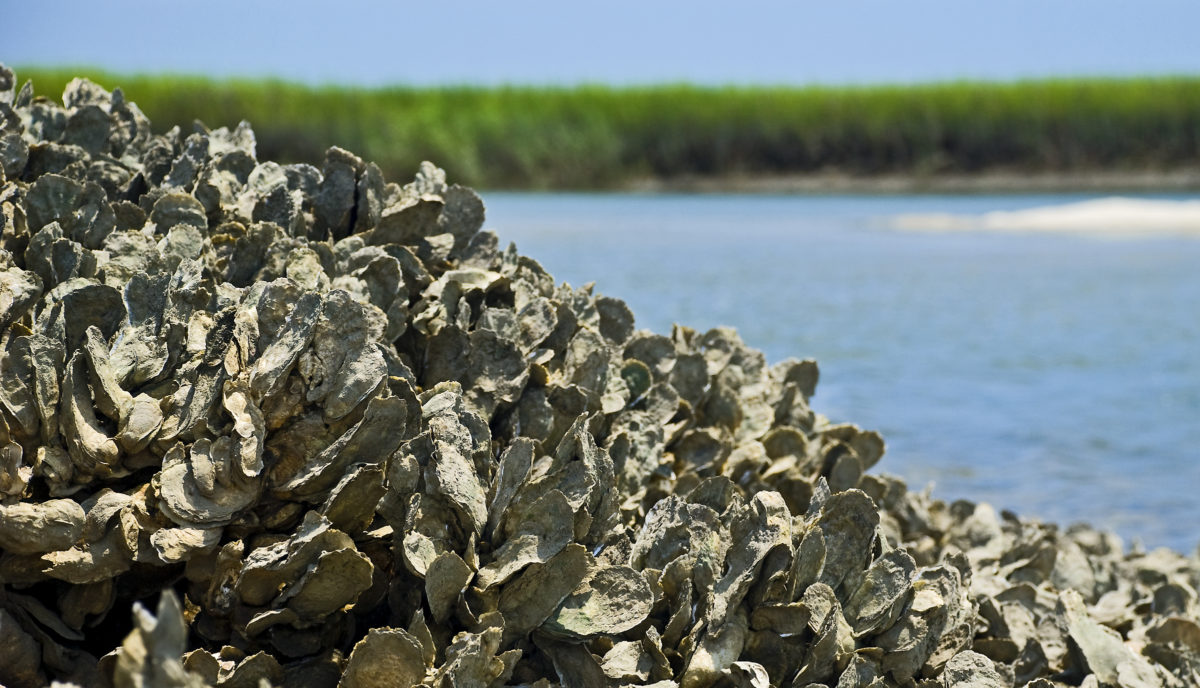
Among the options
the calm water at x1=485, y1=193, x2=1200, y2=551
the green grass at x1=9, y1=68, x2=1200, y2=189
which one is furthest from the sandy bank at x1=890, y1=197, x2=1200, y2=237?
the green grass at x1=9, y1=68, x2=1200, y2=189

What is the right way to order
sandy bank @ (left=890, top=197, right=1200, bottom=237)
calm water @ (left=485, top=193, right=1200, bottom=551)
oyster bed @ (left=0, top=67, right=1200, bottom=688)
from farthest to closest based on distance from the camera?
1. sandy bank @ (left=890, top=197, right=1200, bottom=237)
2. calm water @ (left=485, top=193, right=1200, bottom=551)
3. oyster bed @ (left=0, top=67, right=1200, bottom=688)

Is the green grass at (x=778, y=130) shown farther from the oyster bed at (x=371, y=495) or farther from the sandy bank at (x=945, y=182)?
the oyster bed at (x=371, y=495)

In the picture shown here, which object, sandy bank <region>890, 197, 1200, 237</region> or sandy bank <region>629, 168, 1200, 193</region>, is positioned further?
sandy bank <region>629, 168, 1200, 193</region>

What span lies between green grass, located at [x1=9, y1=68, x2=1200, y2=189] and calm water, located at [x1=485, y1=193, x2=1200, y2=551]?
24.5 feet

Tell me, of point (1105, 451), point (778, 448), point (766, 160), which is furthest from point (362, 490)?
point (766, 160)

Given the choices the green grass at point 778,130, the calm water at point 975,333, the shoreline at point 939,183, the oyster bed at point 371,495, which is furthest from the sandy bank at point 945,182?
the oyster bed at point 371,495

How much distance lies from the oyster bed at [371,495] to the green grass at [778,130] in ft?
63.4

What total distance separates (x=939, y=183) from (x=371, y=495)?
2229 cm

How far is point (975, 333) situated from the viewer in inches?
279

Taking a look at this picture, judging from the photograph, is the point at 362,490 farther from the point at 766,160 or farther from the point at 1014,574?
the point at 766,160

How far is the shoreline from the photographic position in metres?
21.5

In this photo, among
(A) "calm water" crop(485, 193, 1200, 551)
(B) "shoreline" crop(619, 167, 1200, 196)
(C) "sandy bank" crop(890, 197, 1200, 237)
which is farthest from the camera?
(B) "shoreline" crop(619, 167, 1200, 196)

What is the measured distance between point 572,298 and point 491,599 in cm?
76

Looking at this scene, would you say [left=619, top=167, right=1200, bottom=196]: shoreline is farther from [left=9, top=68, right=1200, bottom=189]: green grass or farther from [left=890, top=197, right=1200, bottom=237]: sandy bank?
[left=890, top=197, right=1200, bottom=237]: sandy bank
